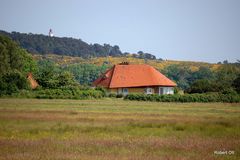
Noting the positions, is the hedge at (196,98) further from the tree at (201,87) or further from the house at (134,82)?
the house at (134,82)

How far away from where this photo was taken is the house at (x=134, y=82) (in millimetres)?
84856

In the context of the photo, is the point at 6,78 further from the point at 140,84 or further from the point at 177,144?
the point at 177,144

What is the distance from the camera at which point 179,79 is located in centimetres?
12212

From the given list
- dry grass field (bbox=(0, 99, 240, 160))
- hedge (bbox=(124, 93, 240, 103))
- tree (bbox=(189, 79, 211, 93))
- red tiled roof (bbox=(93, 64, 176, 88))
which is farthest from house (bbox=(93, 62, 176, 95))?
dry grass field (bbox=(0, 99, 240, 160))

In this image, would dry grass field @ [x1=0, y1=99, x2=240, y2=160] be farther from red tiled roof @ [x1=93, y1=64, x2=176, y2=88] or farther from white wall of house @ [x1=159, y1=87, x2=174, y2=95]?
white wall of house @ [x1=159, y1=87, x2=174, y2=95]

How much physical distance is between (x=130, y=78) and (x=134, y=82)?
1139mm

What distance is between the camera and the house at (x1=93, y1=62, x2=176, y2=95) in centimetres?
8486

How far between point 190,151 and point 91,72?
10667 centimetres

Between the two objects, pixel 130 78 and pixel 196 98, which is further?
pixel 130 78

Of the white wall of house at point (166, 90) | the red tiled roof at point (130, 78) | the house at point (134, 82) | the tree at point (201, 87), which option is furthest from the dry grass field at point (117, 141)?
the white wall of house at point (166, 90)

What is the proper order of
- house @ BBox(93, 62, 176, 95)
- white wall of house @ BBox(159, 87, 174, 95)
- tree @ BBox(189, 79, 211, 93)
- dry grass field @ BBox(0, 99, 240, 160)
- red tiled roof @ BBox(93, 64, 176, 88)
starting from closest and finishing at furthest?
1. dry grass field @ BBox(0, 99, 240, 160)
2. tree @ BBox(189, 79, 211, 93)
3. house @ BBox(93, 62, 176, 95)
4. red tiled roof @ BBox(93, 64, 176, 88)
5. white wall of house @ BBox(159, 87, 174, 95)

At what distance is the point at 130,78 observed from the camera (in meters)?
86.8

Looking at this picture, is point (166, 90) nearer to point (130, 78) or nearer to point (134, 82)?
point (134, 82)

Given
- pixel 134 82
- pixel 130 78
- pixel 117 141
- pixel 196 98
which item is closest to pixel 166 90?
pixel 134 82
